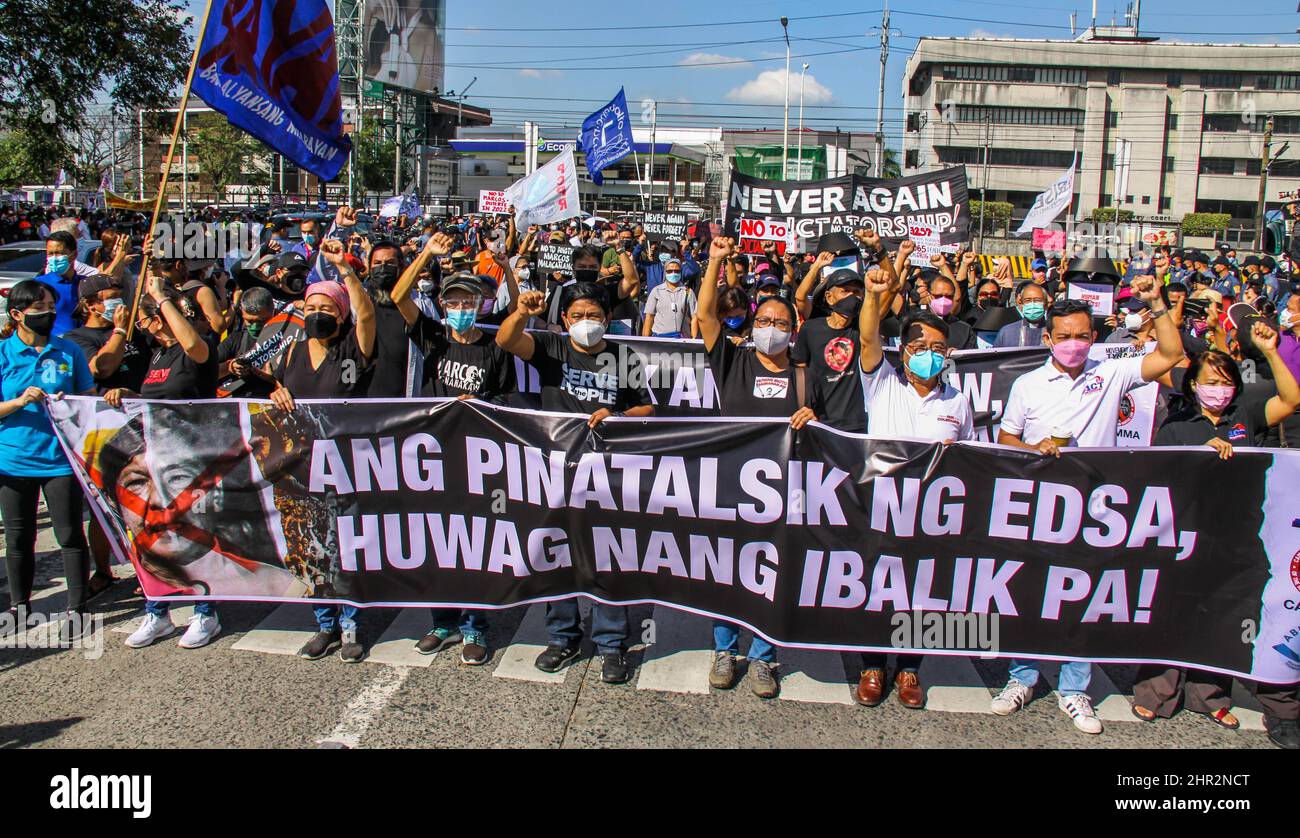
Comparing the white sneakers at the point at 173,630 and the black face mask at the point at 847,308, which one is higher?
the black face mask at the point at 847,308

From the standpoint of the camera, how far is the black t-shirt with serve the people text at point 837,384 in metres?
4.92

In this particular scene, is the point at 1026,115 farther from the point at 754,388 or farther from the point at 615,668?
the point at 615,668

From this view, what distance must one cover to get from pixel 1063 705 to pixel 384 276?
4.94 meters

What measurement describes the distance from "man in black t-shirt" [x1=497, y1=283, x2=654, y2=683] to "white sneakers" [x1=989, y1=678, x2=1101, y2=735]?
69.7 inches

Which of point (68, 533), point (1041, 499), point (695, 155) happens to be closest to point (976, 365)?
point (1041, 499)

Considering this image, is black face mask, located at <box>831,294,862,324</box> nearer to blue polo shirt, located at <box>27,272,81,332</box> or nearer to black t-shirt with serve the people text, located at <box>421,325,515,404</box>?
black t-shirt with serve the people text, located at <box>421,325,515,404</box>

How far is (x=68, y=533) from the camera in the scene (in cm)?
514

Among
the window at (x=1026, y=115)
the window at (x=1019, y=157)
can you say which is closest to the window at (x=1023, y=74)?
the window at (x=1026, y=115)

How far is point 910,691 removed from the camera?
4.42m

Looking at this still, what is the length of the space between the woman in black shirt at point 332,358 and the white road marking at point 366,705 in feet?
0.93

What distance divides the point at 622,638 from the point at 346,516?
1542 millimetres

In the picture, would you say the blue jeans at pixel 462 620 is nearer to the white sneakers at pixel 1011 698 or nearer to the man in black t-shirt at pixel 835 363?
the man in black t-shirt at pixel 835 363

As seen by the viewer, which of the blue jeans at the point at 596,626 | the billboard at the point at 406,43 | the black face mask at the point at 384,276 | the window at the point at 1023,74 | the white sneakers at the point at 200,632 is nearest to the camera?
the blue jeans at the point at 596,626

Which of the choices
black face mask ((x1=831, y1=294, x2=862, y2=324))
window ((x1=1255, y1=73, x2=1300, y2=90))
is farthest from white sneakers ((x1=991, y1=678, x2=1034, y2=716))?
window ((x1=1255, y1=73, x2=1300, y2=90))
